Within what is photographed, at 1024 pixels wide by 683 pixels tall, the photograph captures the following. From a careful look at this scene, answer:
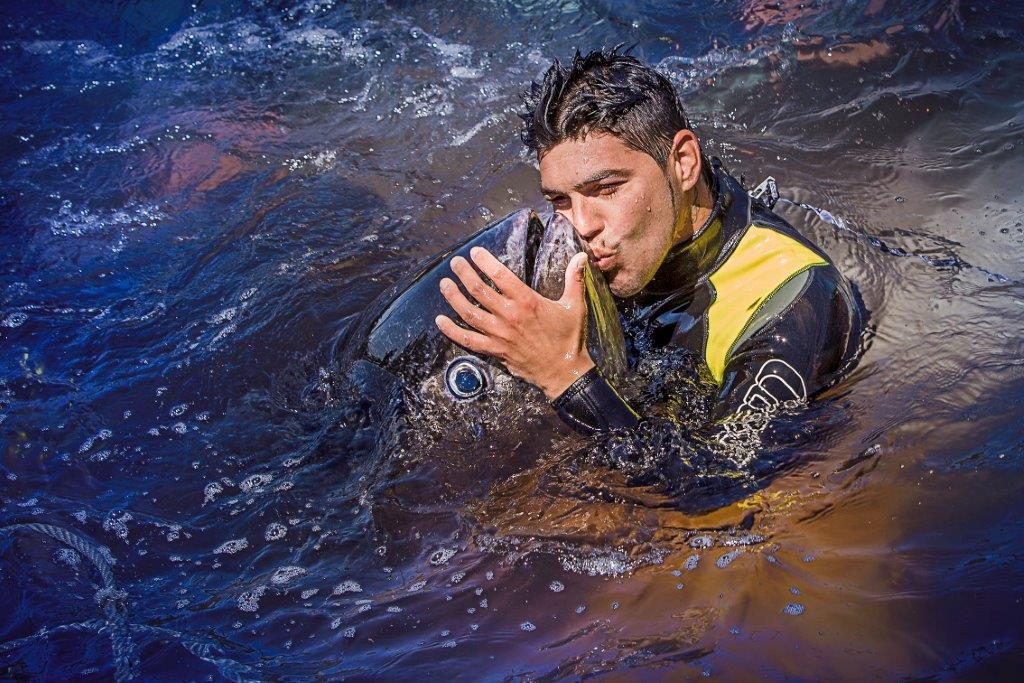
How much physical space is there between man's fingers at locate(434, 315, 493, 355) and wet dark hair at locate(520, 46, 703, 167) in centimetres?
91

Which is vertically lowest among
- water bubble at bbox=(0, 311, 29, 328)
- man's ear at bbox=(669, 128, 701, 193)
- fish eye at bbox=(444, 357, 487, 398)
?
fish eye at bbox=(444, 357, 487, 398)

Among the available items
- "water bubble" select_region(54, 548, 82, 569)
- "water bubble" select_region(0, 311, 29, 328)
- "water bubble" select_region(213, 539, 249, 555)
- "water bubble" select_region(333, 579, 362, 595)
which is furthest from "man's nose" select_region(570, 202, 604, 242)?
"water bubble" select_region(0, 311, 29, 328)

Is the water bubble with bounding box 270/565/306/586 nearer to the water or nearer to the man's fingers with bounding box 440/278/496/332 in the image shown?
the water

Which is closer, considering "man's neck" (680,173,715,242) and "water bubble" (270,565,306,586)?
"water bubble" (270,565,306,586)

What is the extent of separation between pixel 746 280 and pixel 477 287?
1157 mm

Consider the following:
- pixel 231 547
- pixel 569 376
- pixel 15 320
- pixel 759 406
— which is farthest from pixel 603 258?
pixel 15 320

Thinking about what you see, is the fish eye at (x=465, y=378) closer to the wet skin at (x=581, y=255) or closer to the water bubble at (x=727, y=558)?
the wet skin at (x=581, y=255)

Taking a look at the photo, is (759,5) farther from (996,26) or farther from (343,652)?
(343,652)

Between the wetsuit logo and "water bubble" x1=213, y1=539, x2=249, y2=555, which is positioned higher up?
"water bubble" x1=213, y1=539, x2=249, y2=555

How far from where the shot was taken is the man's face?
3.34 m

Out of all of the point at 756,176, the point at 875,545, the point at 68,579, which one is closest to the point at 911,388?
the point at 875,545

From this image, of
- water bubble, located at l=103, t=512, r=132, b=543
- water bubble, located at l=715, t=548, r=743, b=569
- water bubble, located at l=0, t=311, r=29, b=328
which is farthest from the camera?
water bubble, located at l=0, t=311, r=29, b=328

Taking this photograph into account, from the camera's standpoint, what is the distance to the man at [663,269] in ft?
9.99

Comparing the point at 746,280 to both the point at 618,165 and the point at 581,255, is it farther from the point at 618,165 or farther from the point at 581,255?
the point at 581,255
